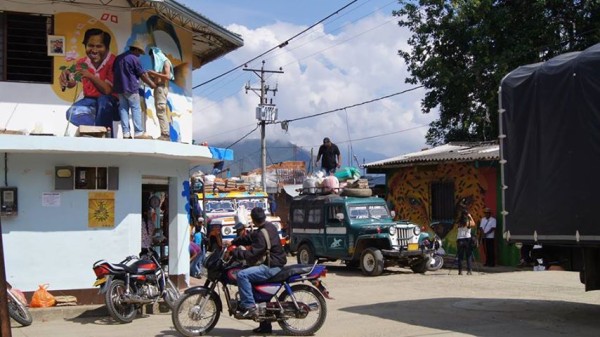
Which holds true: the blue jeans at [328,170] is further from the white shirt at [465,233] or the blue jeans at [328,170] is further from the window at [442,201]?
the white shirt at [465,233]

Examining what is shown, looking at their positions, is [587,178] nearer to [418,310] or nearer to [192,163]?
[418,310]

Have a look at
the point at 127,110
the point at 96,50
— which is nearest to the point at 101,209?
the point at 127,110

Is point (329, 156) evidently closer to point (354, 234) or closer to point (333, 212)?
point (333, 212)

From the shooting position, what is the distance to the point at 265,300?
913 cm

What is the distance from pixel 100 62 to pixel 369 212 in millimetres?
10216

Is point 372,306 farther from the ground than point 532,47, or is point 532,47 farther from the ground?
point 532,47

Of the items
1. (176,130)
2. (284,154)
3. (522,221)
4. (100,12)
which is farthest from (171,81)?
(284,154)

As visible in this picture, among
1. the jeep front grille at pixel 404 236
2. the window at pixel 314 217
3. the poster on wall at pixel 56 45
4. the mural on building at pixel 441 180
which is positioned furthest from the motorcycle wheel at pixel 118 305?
the mural on building at pixel 441 180

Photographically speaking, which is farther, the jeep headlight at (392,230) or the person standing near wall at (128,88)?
the jeep headlight at (392,230)

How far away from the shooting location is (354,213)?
64.0 ft

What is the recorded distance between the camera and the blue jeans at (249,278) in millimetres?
8961

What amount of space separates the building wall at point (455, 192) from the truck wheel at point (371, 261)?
4448mm

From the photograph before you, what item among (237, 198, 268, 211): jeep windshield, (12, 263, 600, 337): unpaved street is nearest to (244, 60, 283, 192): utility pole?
(237, 198, 268, 211): jeep windshield

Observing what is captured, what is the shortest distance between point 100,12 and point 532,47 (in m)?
18.4
